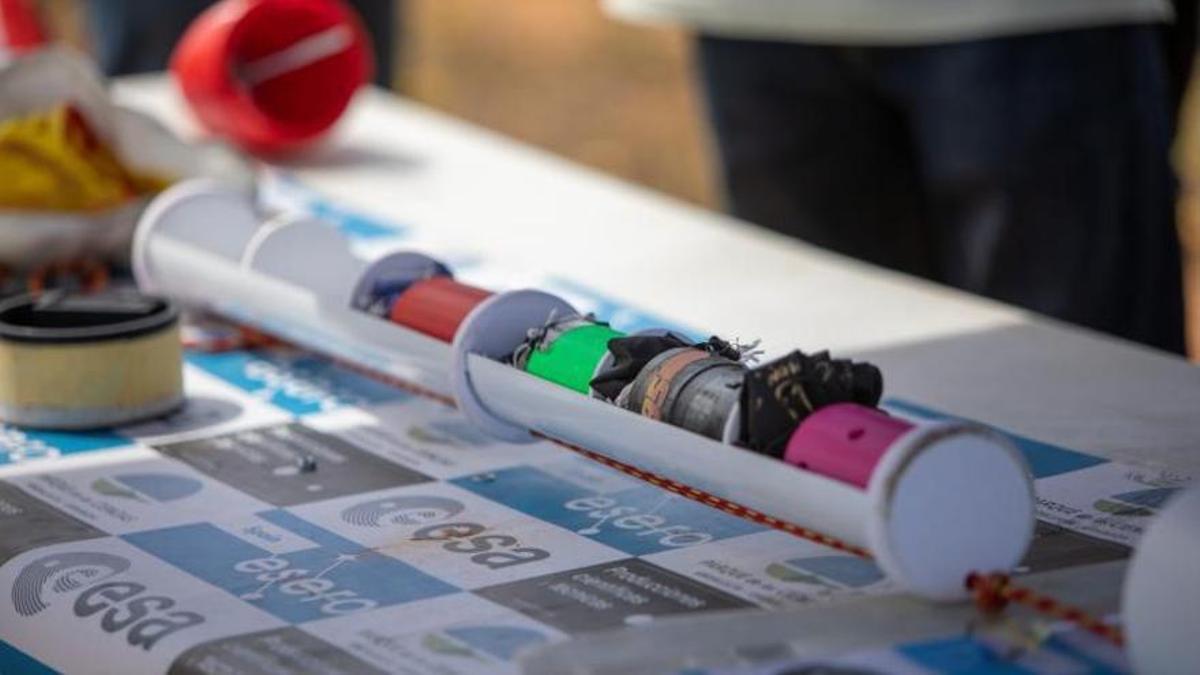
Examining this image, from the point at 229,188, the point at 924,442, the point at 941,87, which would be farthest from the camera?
the point at 941,87

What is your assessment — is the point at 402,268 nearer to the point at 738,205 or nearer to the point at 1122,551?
the point at 1122,551

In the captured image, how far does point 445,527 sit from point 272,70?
902mm

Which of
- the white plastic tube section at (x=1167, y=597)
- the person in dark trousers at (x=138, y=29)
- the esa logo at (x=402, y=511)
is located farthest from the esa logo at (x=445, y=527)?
the person in dark trousers at (x=138, y=29)

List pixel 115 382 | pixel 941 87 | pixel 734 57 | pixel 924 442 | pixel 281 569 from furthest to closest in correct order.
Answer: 1. pixel 734 57
2. pixel 941 87
3. pixel 115 382
4. pixel 281 569
5. pixel 924 442

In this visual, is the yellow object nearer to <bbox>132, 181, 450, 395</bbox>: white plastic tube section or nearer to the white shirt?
<bbox>132, 181, 450, 395</bbox>: white plastic tube section

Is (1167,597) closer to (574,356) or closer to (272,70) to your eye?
(574,356)

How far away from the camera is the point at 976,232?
6.23 ft

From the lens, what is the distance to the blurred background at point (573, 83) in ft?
13.5

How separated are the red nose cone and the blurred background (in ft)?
6.64

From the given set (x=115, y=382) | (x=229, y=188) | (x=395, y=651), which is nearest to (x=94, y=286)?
(x=229, y=188)

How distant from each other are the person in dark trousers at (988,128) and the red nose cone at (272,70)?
0.90ft

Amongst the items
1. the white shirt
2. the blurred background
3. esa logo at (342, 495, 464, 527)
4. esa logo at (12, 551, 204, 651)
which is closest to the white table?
the white shirt

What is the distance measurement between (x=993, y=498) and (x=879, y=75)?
100 centimetres

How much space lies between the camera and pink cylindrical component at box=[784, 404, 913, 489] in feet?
2.99
